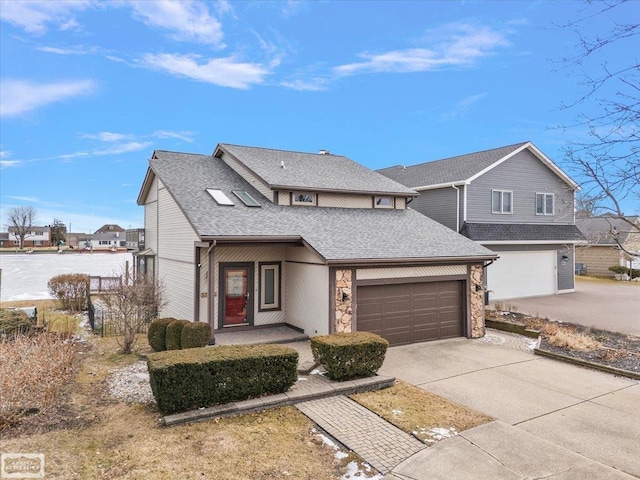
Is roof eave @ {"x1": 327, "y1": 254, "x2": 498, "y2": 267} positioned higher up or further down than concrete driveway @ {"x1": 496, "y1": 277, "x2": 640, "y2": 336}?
higher up

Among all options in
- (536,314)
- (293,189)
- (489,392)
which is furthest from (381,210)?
(489,392)

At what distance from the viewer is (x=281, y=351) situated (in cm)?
762

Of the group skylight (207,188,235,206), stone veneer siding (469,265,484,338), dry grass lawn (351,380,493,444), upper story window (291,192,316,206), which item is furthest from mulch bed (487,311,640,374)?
skylight (207,188,235,206)

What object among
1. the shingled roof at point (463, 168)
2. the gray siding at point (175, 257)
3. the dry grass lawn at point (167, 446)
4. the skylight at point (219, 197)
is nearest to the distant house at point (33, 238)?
the gray siding at point (175, 257)

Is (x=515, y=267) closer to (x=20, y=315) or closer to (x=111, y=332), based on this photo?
(x=111, y=332)

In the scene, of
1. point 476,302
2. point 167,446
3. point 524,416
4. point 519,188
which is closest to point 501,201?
point 519,188

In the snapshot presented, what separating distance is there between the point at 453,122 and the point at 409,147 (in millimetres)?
13441

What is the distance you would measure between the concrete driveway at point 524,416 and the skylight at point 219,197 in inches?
279

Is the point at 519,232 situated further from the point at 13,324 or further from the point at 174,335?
the point at 13,324

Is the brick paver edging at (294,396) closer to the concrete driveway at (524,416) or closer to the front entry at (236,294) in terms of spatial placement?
the concrete driveway at (524,416)

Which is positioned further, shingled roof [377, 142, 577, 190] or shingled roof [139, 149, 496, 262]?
shingled roof [377, 142, 577, 190]

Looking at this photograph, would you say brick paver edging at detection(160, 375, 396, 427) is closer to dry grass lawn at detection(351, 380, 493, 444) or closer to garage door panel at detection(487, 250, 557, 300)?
dry grass lawn at detection(351, 380, 493, 444)

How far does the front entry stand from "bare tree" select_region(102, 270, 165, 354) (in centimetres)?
260

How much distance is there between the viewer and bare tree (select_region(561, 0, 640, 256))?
409 cm
